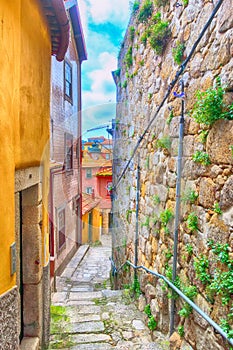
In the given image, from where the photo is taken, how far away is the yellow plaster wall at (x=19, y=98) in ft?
5.48

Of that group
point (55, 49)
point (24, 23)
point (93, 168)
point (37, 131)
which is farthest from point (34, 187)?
point (93, 168)

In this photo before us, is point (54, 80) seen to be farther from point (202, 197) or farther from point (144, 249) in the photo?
point (202, 197)

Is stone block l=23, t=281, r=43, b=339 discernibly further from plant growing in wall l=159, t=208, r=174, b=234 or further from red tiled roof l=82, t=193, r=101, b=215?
red tiled roof l=82, t=193, r=101, b=215

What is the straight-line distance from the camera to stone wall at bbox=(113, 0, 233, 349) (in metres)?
1.89

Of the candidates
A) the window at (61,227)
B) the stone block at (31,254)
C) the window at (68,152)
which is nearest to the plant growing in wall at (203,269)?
the stone block at (31,254)

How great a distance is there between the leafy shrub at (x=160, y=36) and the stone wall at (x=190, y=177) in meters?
0.06

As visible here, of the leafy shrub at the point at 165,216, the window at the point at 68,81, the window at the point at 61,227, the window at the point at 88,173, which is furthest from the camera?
the window at the point at 88,173

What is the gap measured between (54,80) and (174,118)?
17.0 feet

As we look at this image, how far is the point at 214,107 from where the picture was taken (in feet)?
6.23

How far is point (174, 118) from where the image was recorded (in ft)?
9.42

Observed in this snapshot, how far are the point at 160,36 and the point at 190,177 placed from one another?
1.86 m

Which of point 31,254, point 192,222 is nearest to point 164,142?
point 192,222

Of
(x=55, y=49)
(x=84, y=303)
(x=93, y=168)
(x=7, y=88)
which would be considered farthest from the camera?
(x=93, y=168)

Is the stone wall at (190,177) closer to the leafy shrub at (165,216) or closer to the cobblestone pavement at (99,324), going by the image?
the leafy shrub at (165,216)
